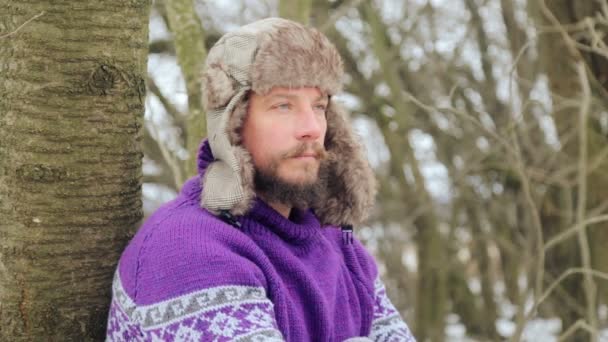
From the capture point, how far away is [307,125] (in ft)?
7.81

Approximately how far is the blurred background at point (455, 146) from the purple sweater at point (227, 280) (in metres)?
3.25

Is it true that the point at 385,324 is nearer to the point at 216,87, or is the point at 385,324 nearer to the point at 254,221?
the point at 254,221

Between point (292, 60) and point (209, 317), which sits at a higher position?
point (292, 60)

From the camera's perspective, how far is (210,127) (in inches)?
95.0

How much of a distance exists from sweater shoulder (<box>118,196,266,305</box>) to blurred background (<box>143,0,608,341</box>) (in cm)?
346

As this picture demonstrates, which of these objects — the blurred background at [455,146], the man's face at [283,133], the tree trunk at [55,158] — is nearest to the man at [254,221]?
the man's face at [283,133]

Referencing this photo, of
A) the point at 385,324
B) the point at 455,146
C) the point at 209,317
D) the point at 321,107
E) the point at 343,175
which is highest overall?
the point at 321,107

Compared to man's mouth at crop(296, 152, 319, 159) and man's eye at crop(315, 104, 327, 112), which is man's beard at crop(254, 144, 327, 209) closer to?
man's mouth at crop(296, 152, 319, 159)

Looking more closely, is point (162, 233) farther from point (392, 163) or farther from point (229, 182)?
point (392, 163)

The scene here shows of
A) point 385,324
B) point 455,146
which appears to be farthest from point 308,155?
point 455,146

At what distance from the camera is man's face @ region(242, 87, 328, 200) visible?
2.38 m

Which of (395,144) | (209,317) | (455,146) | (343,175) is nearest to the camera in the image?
(209,317)

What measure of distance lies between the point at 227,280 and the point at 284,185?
402 millimetres

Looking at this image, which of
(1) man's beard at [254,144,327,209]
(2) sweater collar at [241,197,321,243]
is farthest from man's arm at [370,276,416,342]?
(1) man's beard at [254,144,327,209]
